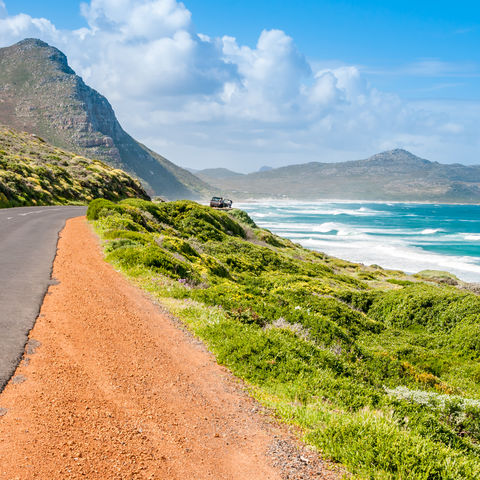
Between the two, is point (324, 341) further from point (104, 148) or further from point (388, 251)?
point (104, 148)

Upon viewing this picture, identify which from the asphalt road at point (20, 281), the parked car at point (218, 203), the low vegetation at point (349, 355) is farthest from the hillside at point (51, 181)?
the low vegetation at point (349, 355)

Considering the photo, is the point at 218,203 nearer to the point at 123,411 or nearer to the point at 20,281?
the point at 20,281

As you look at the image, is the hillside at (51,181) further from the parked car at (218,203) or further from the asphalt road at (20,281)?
the asphalt road at (20,281)

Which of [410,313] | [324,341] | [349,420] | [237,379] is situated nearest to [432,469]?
[349,420]

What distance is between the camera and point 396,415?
6.35 meters

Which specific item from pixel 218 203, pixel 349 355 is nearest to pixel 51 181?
pixel 218 203

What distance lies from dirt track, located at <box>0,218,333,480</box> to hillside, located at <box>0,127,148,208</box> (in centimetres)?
3691

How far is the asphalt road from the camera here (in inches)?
272

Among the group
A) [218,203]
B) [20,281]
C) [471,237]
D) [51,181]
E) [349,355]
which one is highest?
[51,181]

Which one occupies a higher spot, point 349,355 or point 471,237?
point 349,355

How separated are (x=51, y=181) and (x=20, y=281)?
4870 centimetres

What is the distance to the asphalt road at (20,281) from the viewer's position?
6.91 metres

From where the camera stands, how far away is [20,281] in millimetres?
10945

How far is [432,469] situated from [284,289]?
1142 centimetres
